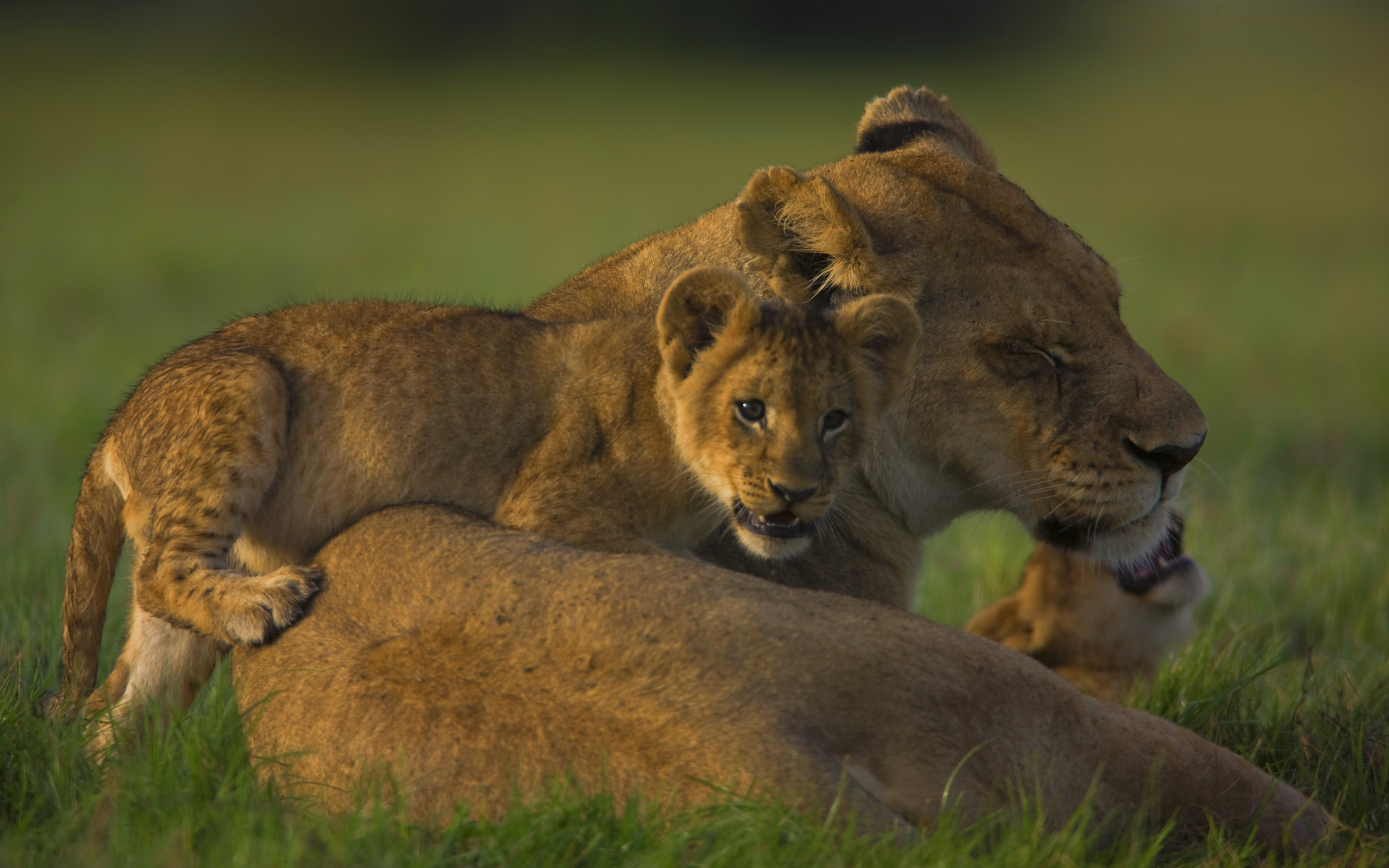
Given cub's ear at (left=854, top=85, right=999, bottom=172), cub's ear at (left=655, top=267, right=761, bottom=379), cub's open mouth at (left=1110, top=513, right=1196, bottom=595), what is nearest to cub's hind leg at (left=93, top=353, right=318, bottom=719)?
cub's ear at (left=655, top=267, right=761, bottom=379)

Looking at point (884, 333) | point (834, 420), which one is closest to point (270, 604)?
point (834, 420)

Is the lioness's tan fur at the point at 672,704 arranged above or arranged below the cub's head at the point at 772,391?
below

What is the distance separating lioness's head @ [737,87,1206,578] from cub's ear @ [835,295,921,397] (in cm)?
22

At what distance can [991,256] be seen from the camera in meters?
3.77

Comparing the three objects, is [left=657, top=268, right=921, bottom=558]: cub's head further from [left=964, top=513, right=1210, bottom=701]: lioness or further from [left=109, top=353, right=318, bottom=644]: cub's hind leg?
[left=964, top=513, right=1210, bottom=701]: lioness

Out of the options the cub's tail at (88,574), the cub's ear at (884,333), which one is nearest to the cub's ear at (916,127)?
the cub's ear at (884,333)

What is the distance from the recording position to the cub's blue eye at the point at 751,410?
10.9 ft

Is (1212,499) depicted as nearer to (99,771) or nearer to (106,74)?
(99,771)

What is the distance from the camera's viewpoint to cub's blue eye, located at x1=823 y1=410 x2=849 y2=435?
3.34 metres

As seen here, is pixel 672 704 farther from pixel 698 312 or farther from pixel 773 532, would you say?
pixel 698 312

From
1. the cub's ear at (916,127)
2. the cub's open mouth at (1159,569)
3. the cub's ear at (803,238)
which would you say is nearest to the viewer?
the cub's ear at (803,238)

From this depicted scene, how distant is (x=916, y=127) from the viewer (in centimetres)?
445

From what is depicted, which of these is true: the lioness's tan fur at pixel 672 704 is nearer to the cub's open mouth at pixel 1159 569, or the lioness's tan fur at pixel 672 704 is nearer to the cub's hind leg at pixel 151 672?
the cub's hind leg at pixel 151 672

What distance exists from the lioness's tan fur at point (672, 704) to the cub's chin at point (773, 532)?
1.16ft
